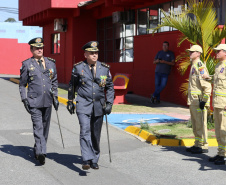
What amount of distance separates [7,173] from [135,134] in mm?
4174

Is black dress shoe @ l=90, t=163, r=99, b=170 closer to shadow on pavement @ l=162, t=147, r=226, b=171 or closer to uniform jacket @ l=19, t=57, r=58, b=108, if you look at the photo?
uniform jacket @ l=19, t=57, r=58, b=108

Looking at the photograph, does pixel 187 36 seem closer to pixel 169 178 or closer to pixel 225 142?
pixel 225 142

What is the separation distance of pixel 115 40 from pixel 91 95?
14.9 metres

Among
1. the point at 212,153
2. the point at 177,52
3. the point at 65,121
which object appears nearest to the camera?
the point at 212,153

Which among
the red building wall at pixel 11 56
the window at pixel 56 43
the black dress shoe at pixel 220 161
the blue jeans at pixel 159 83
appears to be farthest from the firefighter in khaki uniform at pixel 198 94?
the red building wall at pixel 11 56

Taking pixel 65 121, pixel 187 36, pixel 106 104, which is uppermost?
pixel 187 36

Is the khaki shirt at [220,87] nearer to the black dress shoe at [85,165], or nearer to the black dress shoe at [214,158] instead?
the black dress shoe at [214,158]

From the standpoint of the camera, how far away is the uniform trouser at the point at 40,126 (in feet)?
23.5

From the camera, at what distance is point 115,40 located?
21.6 metres

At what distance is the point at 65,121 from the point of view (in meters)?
12.1

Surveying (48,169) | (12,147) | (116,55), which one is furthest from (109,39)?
(48,169)

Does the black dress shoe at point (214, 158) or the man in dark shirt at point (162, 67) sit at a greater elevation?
the man in dark shirt at point (162, 67)

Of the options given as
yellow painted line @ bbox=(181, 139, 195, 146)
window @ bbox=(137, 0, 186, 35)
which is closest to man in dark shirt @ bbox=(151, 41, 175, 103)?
window @ bbox=(137, 0, 186, 35)

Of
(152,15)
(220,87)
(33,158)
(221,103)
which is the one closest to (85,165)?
(33,158)
